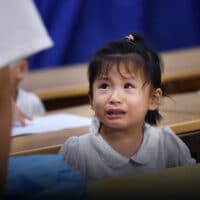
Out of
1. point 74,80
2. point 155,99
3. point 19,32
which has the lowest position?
point 74,80

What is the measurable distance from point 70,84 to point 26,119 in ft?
1.39

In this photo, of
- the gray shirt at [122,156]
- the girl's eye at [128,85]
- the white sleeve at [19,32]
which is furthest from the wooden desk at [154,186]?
the white sleeve at [19,32]

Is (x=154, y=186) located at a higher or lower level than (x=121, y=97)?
lower

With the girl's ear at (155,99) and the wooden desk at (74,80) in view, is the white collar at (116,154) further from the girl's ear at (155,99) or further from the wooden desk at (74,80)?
the wooden desk at (74,80)

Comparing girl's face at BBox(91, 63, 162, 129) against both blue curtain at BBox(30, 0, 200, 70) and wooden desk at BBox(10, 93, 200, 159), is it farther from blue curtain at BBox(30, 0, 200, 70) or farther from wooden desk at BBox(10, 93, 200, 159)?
blue curtain at BBox(30, 0, 200, 70)

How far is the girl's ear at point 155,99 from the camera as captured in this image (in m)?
0.71

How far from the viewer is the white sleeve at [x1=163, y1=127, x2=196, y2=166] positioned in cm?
72

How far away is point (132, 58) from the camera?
0.69 m

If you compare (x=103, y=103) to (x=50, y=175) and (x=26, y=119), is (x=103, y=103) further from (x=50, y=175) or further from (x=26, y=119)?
(x=26, y=119)

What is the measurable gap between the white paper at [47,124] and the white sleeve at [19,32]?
0.33 meters

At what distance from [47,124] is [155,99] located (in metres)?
0.38

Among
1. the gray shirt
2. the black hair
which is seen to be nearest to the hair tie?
the black hair

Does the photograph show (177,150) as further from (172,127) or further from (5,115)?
(5,115)

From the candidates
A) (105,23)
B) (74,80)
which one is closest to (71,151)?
(74,80)
